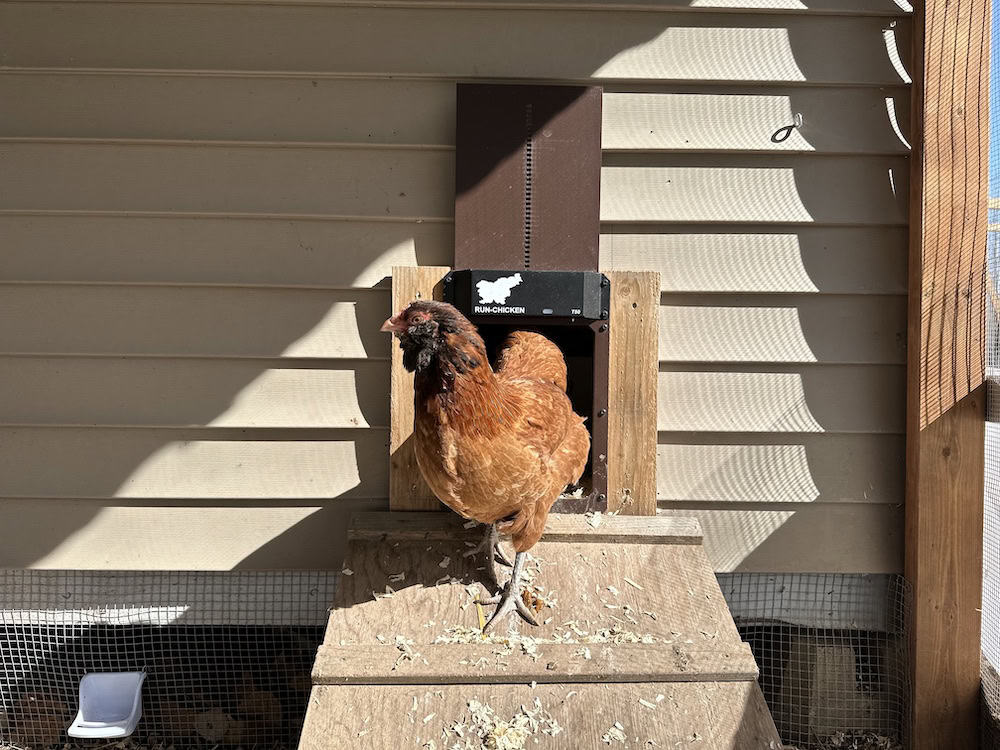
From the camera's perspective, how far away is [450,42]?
203 centimetres

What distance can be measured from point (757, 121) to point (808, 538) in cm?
132

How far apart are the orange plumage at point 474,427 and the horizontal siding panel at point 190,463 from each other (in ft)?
2.03

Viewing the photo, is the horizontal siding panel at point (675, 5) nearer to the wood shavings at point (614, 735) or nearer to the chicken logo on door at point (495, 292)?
the chicken logo on door at point (495, 292)

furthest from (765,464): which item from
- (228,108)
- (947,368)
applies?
(228,108)

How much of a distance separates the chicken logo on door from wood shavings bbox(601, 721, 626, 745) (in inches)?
42.9

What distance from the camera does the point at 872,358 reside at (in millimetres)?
2131

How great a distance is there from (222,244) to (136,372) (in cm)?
Result: 48

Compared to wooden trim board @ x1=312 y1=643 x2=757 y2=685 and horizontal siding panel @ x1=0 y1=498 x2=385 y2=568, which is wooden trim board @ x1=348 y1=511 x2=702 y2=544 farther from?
wooden trim board @ x1=312 y1=643 x2=757 y2=685

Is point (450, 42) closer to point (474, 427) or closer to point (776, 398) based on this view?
point (474, 427)

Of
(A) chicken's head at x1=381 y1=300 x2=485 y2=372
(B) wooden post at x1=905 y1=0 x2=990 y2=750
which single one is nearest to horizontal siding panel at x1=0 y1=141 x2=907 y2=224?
(B) wooden post at x1=905 y1=0 x2=990 y2=750

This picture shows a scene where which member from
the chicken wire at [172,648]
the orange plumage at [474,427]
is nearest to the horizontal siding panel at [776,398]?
the orange plumage at [474,427]

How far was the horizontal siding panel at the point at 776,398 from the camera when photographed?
2141mm

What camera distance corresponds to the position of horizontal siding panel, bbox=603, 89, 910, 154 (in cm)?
206

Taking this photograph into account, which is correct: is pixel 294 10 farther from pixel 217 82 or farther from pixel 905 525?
pixel 905 525
